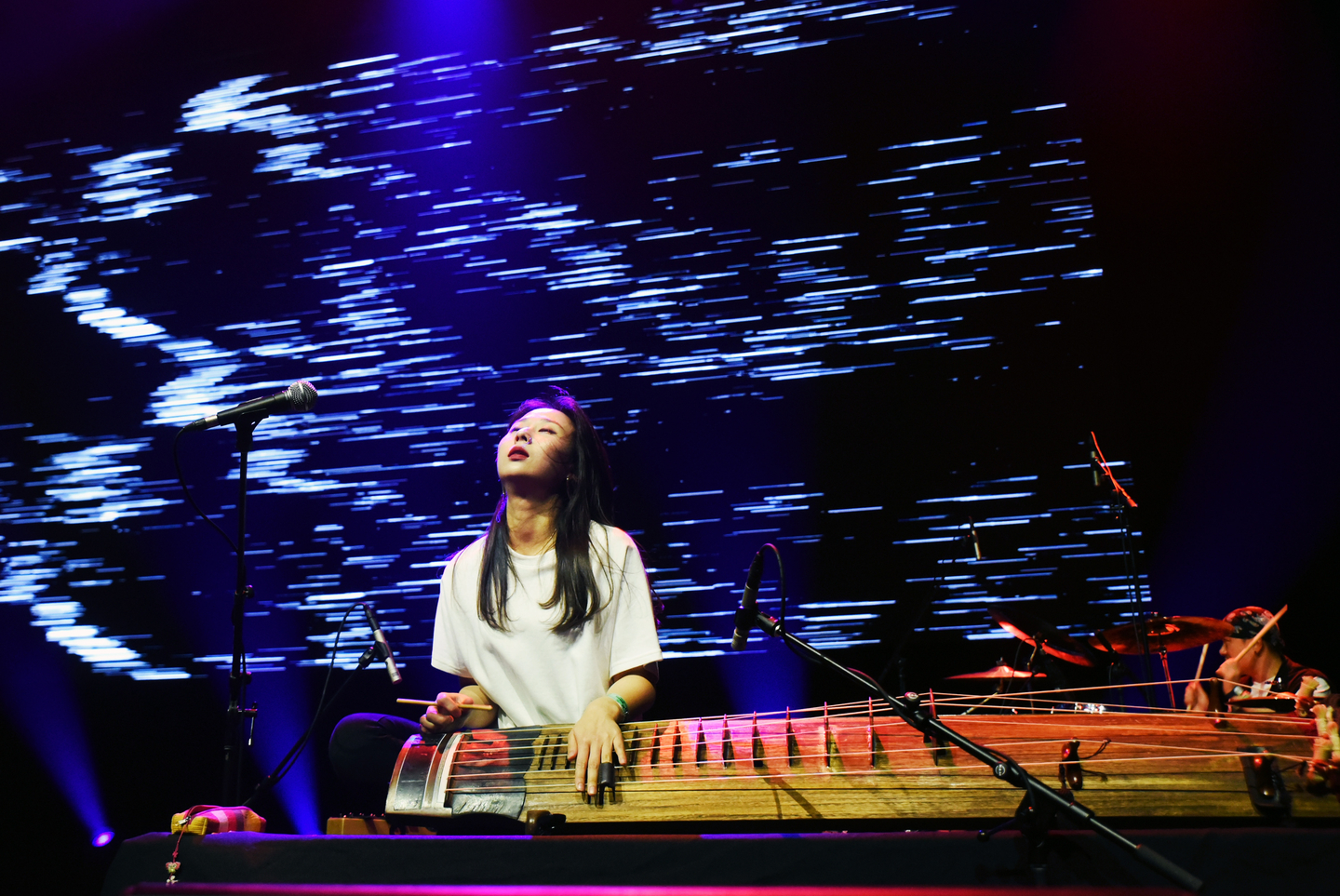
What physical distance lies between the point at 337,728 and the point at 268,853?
61cm

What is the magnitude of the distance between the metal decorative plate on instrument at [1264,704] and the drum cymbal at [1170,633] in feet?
6.08

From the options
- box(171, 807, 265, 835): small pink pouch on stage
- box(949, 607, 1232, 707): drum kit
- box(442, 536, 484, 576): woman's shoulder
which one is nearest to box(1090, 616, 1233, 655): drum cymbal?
box(949, 607, 1232, 707): drum kit

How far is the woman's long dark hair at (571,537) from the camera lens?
2465 mm

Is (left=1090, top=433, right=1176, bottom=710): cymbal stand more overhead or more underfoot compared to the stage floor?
more overhead

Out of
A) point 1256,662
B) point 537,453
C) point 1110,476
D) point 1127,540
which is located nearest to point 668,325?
point 537,453

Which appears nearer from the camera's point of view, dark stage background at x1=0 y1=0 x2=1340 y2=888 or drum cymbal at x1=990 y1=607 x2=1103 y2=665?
drum cymbal at x1=990 y1=607 x2=1103 y2=665

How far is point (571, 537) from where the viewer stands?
2633 millimetres

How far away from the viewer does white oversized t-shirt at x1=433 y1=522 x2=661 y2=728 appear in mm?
2424

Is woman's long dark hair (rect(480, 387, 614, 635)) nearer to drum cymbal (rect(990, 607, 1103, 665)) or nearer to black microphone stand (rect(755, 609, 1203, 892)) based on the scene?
black microphone stand (rect(755, 609, 1203, 892))

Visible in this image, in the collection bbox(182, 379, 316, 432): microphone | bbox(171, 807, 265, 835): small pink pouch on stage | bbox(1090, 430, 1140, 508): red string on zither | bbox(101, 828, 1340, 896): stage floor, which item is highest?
bbox(182, 379, 316, 432): microphone

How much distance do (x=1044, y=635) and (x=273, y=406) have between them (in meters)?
2.97

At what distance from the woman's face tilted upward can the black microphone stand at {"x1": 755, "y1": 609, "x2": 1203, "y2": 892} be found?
1.35 metres

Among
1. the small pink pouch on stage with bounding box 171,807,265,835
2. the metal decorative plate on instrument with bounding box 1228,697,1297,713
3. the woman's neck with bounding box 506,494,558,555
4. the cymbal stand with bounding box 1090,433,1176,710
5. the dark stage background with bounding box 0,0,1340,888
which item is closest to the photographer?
the metal decorative plate on instrument with bounding box 1228,697,1297,713

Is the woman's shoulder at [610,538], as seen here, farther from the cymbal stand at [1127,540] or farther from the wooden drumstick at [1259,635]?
the wooden drumstick at [1259,635]
